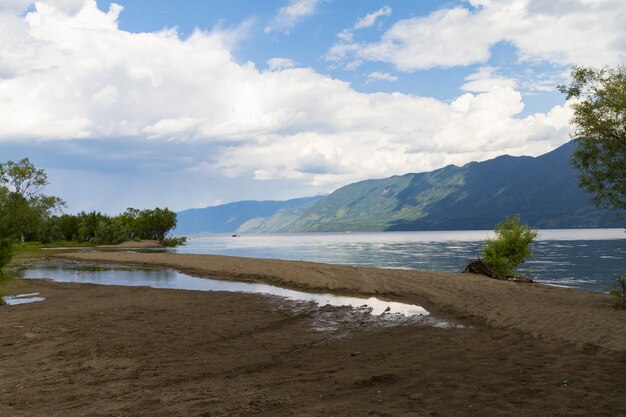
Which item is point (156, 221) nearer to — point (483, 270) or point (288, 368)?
point (483, 270)

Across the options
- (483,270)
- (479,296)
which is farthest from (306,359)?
(483,270)

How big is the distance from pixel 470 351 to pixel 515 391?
176 inches

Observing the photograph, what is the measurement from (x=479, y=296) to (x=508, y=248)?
19.3 meters

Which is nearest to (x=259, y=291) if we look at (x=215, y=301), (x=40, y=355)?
(x=215, y=301)

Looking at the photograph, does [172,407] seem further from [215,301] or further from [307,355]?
[215,301]

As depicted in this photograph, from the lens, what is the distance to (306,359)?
1463cm

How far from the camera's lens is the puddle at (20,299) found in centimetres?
2795

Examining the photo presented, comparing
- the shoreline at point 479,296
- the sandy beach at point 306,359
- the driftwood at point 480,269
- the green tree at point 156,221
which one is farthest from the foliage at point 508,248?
the green tree at point 156,221

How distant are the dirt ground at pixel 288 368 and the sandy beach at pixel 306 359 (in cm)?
5

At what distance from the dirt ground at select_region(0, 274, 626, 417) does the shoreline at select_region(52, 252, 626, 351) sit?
1298mm

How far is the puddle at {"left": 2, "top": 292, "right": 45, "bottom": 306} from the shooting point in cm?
2795

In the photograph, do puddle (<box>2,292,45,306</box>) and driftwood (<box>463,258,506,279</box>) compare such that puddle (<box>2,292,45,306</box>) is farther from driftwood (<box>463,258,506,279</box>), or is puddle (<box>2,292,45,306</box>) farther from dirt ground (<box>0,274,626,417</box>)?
driftwood (<box>463,258,506,279</box>)

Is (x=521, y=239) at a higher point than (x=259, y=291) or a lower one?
higher

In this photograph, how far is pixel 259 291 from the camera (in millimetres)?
34688
